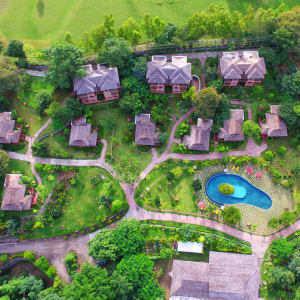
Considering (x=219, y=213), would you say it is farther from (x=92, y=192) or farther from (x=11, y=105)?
(x=11, y=105)

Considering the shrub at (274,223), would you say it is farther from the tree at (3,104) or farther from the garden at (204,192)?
the tree at (3,104)

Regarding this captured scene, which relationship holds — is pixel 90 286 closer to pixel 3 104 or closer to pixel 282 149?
pixel 3 104

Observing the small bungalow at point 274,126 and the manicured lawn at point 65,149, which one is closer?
the small bungalow at point 274,126

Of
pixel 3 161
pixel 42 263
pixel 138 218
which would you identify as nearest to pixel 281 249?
pixel 138 218

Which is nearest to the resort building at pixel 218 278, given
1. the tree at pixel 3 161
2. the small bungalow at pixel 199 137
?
the small bungalow at pixel 199 137

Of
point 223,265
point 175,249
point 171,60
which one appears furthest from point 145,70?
point 223,265

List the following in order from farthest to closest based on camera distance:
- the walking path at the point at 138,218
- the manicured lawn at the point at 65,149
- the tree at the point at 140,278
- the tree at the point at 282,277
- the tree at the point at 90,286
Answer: the manicured lawn at the point at 65,149, the walking path at the point at 138,218, the tree at the point at 282,277, the tree at the point at 140,278, the tree at the point at 90,286
